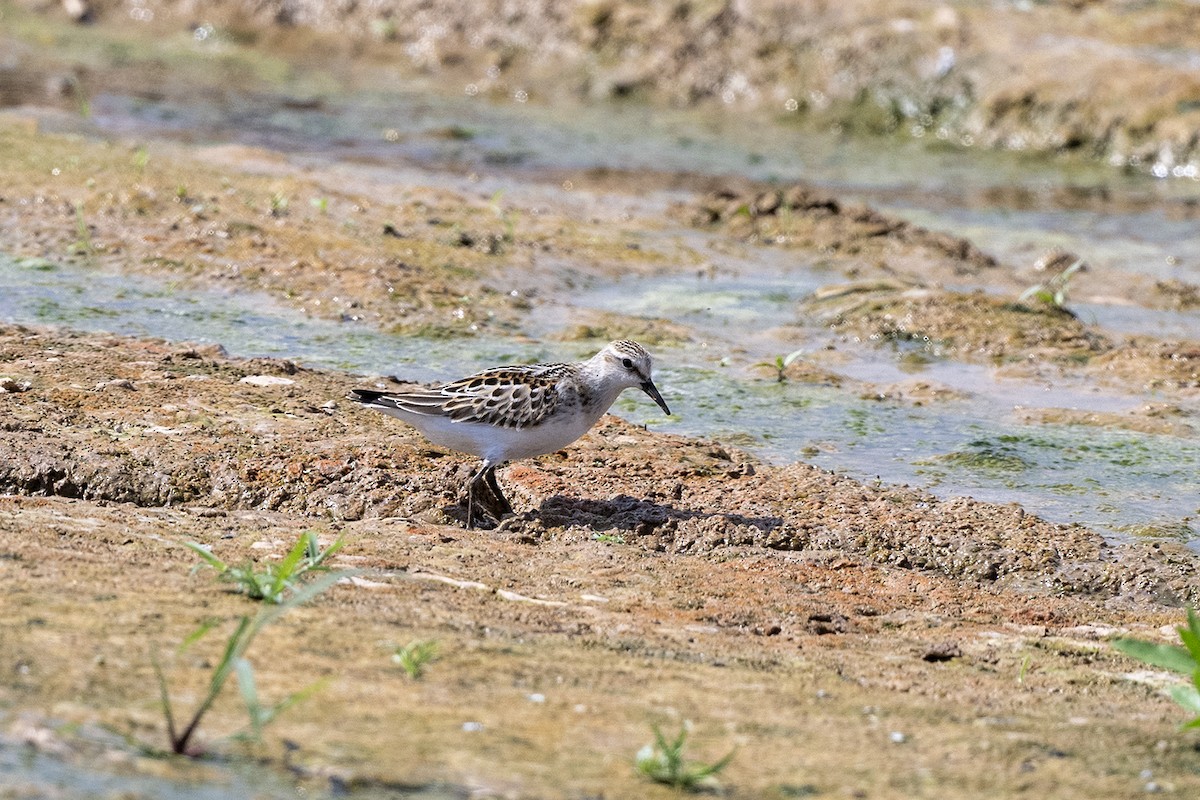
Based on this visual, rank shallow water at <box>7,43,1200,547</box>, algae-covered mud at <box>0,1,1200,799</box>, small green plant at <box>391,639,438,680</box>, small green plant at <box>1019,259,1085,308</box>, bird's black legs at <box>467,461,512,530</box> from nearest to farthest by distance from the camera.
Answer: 1. algae-covered mud at <box>0,1,1200,799</box>
2. small green plant at <box>391,639,438,680</box>
3. bird's black legs at <box>467,461,512,530</box>
4. shallow water at <box>7,43,1200,547</box>
5. small green plant at <box>1019,259,1085,308</box>

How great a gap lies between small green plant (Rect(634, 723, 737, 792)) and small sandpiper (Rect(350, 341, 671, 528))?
2979 mm

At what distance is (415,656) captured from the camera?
462 cm

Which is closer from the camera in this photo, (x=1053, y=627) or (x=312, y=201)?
(x=1053, y=627)

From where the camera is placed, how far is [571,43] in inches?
762

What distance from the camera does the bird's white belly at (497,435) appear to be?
22.7 feet

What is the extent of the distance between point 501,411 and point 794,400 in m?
2.50

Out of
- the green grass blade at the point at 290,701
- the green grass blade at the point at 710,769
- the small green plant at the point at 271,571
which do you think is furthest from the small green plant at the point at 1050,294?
the green grass blade at the point at 290,701

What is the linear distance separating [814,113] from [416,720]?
15.0 meters

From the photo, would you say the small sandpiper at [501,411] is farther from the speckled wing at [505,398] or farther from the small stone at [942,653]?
the small stone at [942,653]

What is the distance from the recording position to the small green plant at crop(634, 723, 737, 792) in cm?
393

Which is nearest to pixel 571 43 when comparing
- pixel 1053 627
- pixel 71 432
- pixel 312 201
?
pixel 312 201

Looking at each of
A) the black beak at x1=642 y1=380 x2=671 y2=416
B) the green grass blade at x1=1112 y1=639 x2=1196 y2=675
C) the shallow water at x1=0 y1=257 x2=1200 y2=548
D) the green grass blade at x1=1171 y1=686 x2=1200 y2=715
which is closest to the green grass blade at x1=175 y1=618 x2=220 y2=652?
the green grass blade at x1=1112 y1=639 x2=1196 y2=675

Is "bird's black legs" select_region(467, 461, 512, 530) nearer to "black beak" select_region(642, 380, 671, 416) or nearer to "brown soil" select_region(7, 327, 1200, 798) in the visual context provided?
"brown soil" select_region(7, 327, 1200, 798)

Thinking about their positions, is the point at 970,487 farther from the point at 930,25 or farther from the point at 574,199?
the point at 930,25
